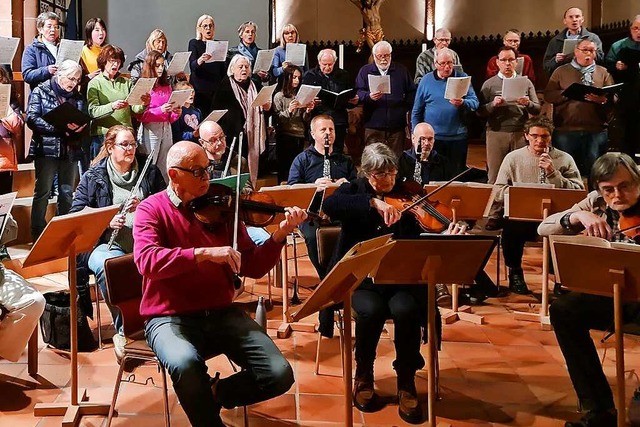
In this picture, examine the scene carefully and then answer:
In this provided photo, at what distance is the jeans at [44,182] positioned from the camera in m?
5.55

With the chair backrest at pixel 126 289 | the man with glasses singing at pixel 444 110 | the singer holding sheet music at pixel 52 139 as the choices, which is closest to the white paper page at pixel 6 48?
the singer holding sheet music at pixel 52 139

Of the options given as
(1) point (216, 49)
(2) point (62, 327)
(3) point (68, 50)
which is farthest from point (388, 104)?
(2) point (62, 327)

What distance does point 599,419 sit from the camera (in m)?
3.26

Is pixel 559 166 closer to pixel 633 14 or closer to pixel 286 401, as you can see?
pixel 286 401

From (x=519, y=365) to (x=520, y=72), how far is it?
135 inches

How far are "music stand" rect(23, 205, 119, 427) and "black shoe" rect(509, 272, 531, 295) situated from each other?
3.15m

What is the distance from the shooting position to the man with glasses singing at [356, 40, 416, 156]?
667 cm

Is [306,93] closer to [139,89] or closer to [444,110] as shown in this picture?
[444,110]

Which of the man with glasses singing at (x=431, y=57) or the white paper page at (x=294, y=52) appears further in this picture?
the man with glasses singing at (x=431, y=57)

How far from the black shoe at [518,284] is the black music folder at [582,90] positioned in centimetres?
158

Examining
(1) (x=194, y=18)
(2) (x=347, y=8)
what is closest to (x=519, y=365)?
(1) (x=194, y=18)

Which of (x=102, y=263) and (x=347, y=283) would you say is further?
(x=102, y=263)

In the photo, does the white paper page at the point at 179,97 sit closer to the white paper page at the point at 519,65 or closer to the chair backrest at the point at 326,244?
the chair backrest at the point at 326,244

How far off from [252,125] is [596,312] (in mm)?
4076
